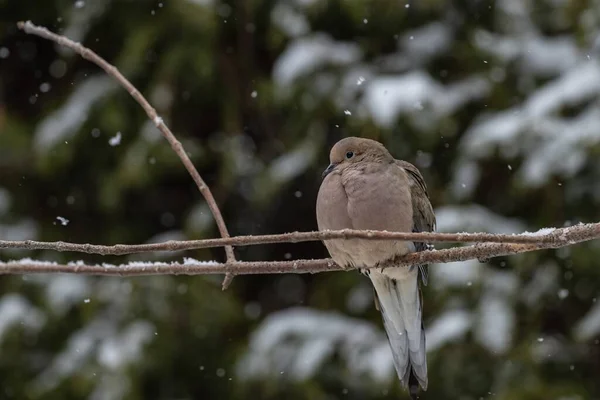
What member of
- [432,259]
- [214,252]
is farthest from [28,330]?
[432,259]

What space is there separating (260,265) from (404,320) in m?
1.06

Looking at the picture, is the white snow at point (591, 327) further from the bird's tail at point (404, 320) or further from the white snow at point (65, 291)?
the white snow at point (65, 291)

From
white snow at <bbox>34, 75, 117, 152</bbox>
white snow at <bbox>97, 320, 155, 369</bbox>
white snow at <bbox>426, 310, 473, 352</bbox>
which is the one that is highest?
white snow at <bbox>34, 75, 117, 152</bbox>

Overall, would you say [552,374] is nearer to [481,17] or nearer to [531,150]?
[531,150]

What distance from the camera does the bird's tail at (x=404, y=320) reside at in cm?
247

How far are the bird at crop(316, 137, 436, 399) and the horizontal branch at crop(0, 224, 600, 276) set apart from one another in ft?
0.63

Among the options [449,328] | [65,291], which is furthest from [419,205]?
[65,291]

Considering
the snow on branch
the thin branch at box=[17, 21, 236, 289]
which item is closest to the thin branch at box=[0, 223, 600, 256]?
the snow on branch

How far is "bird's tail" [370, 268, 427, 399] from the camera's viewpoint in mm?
2475

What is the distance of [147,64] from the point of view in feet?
14.7

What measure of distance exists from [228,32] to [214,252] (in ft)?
4.00

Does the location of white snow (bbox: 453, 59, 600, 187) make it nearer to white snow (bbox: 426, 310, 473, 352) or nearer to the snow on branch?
white snow (bbox: 426, 310, 473, 352)

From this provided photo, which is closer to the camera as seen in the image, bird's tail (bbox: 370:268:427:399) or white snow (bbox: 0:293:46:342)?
bird's tail (bbox: 370:268:427:399)

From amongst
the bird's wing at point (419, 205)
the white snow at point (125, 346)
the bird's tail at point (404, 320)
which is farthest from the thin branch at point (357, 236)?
the white snow at point (125, 346)
